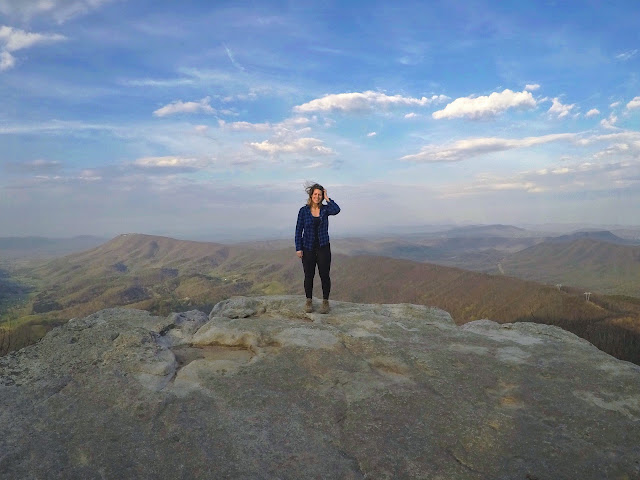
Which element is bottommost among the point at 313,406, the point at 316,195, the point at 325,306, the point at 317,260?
the point at 313,406

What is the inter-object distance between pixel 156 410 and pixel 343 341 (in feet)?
16.5

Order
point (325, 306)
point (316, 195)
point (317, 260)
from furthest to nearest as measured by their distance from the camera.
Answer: point (325, 306)
point (317, 260)
point (316, 195)

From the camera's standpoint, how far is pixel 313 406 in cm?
805

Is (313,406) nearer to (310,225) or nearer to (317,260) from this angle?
(317,260)

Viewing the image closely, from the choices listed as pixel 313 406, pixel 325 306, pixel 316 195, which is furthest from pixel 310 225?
pixel 313 406

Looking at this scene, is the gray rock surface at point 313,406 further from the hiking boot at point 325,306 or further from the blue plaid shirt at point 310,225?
the blue plaid shirt at point 310,225

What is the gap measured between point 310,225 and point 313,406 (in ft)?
21.4

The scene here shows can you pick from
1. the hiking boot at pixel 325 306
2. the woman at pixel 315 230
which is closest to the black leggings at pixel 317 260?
the woman at pixel 315 230

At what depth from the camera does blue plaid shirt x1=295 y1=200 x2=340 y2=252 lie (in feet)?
43.9

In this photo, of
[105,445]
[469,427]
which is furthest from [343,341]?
[105,445]

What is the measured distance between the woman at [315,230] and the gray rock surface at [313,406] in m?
2.41

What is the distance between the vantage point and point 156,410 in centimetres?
778

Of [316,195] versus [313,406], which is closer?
[313,406]

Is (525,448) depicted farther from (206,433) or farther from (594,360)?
(206,433)
